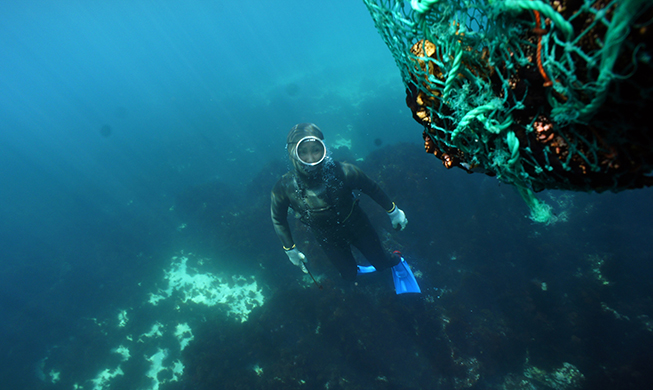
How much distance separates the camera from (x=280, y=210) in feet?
15.3

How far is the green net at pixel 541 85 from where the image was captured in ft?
2.55

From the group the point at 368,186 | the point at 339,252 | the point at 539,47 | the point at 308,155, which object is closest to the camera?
the point at 539,47

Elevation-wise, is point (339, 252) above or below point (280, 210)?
below

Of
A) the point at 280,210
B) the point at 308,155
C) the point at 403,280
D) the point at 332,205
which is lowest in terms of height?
the point at 403,280

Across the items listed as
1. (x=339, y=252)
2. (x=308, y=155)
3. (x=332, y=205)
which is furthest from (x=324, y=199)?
(x=339, y=252)

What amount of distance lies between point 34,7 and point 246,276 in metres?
63.9

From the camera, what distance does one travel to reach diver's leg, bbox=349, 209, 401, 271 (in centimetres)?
488

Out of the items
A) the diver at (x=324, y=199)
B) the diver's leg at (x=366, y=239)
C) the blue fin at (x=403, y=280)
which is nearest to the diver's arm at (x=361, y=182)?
the diver at (x=324, y=199)

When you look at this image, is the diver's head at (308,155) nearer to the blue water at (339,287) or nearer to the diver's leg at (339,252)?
the diver's leg at (339,252)

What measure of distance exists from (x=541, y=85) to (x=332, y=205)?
11.0 feet

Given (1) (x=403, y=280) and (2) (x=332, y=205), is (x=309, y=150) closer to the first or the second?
(2) (x=332, y=205)

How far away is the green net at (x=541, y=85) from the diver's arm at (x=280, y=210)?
11.0ft

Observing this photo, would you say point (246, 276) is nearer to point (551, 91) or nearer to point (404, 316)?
point (404, 316)

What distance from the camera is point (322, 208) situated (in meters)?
4.20
